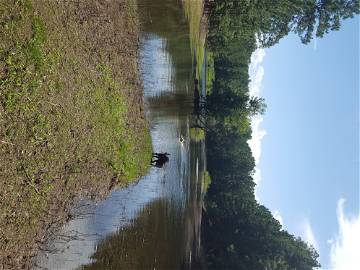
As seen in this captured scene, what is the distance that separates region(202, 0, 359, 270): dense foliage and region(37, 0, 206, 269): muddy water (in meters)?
5.50

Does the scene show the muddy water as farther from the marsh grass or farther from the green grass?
the green grass

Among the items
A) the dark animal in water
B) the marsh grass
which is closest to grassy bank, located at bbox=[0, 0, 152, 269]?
the dark animal in water

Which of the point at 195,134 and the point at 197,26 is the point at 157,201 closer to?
the point at 195,134

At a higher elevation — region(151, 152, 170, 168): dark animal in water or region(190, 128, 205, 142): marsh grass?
region(190, 128, 205, 142): marsh grass

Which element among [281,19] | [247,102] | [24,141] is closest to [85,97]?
[24,141]

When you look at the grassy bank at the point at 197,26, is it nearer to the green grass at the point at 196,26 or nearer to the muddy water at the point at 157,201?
the green grass at the point at 196,26

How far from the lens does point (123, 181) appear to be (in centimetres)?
2261

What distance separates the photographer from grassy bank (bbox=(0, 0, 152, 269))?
519 inches

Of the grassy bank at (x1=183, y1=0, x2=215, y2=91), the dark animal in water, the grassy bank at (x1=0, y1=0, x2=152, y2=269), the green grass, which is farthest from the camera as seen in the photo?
the grassy bank at (x1=183, y1=0, x2=215, y2=91)

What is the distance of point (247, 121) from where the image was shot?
165 feet

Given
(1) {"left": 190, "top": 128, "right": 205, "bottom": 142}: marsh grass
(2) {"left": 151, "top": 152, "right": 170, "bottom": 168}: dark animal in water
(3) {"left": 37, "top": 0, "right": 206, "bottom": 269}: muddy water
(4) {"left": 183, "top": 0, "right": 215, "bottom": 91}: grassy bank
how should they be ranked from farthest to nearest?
(1) {"left": 190, "top": 128, "right": 205, "bottom": 142}: marsh grass, (4) {"left": 183, "top": 0, "right": 215, "bottom": 91}: grassy bank, (2) {"left": 151, "top": 152, "right": 170, "bottom": 168}: dark animal in water, (3) {"left": 37, "top": 0, "right": 206, "bottom": 269}: muddy water

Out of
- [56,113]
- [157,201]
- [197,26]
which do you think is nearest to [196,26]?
[197,26]

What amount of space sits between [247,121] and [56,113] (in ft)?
120

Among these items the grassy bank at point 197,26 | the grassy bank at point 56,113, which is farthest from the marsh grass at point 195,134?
the grassy bank at point 56,113
